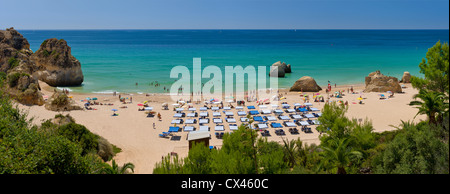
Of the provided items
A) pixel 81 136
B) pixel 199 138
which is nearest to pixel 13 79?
pixel 81 136

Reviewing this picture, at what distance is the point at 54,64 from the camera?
51062 mm

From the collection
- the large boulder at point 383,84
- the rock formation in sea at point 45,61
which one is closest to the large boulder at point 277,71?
the large boulder at point 383,84

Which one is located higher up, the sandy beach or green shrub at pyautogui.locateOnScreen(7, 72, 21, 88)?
green shrub at pyautogui.locateOnScreen(7, 72, 21, 88)

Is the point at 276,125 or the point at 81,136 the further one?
the point at 276,125

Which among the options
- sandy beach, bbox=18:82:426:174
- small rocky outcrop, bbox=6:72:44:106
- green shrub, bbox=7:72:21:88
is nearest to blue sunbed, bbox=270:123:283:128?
sandy beach, bbox=18:82:426:174

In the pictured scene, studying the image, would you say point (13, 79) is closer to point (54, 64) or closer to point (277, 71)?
point (54, 64)

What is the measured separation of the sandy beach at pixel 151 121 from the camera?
22.1 meters

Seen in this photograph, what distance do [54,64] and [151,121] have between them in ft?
102

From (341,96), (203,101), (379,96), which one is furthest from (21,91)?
(379,96)

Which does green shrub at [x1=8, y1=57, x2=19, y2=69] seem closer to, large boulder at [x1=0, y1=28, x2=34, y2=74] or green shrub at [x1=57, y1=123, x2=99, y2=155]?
large boulder at [x1=0, y1=28, x2=34, y2=74]

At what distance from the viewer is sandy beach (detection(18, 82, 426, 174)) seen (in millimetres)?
22078

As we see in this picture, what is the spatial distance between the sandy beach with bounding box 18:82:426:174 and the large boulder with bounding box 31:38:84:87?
501 inches

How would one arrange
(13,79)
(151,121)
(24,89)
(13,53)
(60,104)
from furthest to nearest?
(13,53) → (13,79) → (24,89) → (60,104) → (151,121)

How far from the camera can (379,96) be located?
39.3 metres
